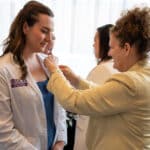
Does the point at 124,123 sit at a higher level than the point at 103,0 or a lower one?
lower

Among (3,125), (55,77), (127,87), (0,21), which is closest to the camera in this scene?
(127,87)

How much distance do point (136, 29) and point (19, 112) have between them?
2.33 ft

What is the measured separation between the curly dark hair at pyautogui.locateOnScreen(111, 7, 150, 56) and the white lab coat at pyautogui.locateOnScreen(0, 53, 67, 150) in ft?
1.80

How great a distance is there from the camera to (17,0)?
8.61ft

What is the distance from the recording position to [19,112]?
1485 mm

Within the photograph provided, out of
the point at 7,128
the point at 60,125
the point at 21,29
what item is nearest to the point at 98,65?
the point at 60,125

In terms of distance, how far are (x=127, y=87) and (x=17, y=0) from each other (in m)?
1.78

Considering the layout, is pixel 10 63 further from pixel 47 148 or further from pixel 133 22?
pixel 133 22

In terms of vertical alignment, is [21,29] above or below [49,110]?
above

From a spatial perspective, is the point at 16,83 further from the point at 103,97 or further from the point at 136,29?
the point at 136,29

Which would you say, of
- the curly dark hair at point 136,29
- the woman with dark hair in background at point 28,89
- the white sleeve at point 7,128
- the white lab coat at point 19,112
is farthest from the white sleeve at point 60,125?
the curly dark hair at point 136,29

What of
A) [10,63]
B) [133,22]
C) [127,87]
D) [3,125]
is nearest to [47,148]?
[3,125]

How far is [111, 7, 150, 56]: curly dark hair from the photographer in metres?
1.21

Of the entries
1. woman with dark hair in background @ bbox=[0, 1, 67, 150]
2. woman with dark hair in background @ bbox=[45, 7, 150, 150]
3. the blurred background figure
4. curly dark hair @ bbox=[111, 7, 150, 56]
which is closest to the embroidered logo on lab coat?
woman with dark hair in background @ bbox=[0, 1, 67, 150]
